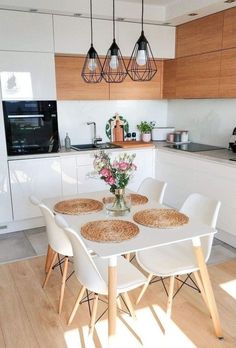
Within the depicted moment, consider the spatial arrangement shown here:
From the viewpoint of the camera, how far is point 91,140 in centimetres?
427

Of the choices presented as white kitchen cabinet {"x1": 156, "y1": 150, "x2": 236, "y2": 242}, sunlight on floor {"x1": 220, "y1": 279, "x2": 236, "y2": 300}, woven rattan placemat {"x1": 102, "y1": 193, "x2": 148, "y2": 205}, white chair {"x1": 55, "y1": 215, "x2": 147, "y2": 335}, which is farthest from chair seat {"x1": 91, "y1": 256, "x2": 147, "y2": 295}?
white kitchen cabinet {"x1": 156, "y1": 150, "x2": 236, "y2": 242}

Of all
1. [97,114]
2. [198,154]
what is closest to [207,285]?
[198,154]

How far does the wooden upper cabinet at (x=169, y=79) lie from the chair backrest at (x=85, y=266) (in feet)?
9.54

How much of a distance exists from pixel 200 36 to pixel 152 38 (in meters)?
0.62

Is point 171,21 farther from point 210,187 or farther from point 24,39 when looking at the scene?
point 210,187

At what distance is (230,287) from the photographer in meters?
2.48

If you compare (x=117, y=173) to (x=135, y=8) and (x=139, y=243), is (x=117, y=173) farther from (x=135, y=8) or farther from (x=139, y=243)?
(x=135, y=8)

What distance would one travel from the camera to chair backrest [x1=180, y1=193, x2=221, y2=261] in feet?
6.77

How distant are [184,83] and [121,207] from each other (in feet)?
7.71

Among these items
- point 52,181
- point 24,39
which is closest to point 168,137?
point 52,181

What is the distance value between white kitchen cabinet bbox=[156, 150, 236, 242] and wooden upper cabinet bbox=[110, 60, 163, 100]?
81 centimetres

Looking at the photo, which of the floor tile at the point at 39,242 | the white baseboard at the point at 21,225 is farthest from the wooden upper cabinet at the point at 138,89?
the floor tile at the point at 39,242

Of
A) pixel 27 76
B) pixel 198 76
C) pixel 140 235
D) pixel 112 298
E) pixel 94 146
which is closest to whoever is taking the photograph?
pixel 112 298

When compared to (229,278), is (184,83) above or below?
above
